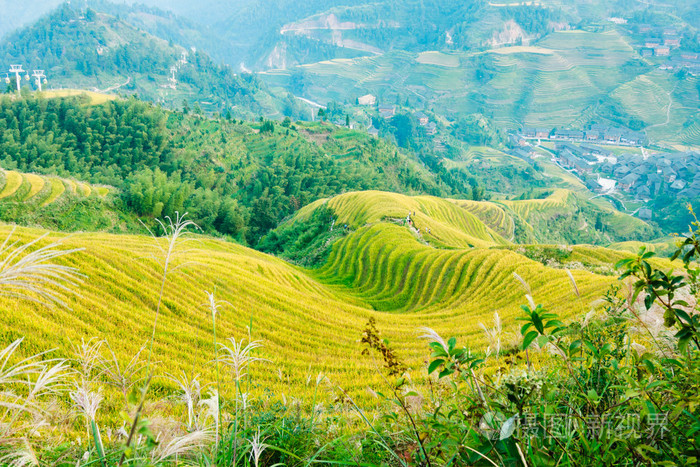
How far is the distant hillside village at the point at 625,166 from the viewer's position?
131m

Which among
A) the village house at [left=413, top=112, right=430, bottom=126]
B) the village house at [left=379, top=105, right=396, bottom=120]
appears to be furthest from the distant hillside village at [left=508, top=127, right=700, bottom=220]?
the village house at [left=379, top=105, right=396, bottom=120]

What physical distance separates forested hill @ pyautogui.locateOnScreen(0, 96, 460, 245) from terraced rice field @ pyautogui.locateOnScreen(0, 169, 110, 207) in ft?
46.6

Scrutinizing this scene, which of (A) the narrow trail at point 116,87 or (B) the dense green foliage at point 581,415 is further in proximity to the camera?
(A) the narrow trail at point 116,87

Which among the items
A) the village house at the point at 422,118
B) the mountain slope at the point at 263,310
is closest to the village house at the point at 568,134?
the village house at the point at 422,118

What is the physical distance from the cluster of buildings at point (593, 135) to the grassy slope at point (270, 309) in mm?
174699

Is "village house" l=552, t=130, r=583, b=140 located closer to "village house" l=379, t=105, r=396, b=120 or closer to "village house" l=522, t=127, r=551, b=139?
"village house" l=522, t=127, r=551, b=139

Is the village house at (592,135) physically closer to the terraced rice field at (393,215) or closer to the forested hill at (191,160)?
the forested hill at (191,160)

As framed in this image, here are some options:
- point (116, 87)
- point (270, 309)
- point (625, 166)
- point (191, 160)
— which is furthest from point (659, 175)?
point (116, 87)

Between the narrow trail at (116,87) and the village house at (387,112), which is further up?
the narrow trail at (116,87)

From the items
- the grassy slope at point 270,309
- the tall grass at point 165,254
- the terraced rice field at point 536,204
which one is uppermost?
the tall grass at point 165,254

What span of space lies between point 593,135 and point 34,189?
197 meters

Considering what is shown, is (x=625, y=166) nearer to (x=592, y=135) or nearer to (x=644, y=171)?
(x=644, y=171)

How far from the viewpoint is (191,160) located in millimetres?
78812

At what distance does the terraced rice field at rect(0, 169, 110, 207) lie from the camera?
34562mm
